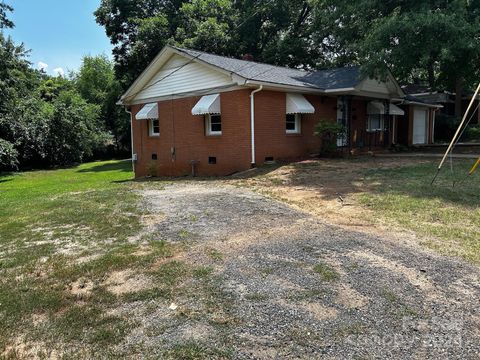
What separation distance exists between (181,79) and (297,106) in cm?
487

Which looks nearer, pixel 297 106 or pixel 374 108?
pixel 297 106

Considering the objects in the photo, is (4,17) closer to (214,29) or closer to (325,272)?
(214,29)

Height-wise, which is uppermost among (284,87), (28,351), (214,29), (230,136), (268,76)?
(214,29)

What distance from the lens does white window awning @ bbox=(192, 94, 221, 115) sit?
13.7m

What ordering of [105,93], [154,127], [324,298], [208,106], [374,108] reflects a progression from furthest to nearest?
[105,93], [154,127], [374,108], [208,106], [324,298]

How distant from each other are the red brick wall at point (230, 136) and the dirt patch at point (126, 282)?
941cm

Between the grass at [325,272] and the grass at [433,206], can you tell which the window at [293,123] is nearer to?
the grass at [433,206]

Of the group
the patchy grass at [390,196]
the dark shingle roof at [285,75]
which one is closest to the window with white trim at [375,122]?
the dark shingle roof at [285,75]

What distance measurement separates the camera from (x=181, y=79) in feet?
51.5

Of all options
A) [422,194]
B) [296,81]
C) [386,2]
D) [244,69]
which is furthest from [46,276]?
[386,2]

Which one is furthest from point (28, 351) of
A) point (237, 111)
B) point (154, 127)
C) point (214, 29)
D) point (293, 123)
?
point (214, 29)

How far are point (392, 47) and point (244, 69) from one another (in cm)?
507

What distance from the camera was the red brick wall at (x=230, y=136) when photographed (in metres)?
13.5

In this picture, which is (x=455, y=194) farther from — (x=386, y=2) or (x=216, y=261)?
(x=386, y=2)
